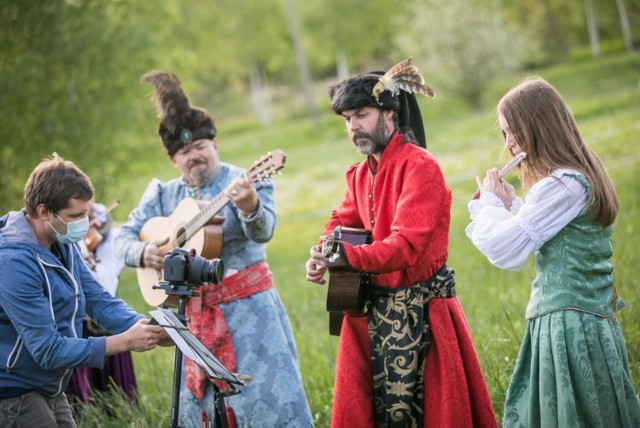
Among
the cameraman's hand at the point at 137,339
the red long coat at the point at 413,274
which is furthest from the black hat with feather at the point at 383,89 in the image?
→ the cameraman's hand at the point at 137,339

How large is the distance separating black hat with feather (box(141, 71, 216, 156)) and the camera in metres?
1.33

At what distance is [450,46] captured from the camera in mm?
31234

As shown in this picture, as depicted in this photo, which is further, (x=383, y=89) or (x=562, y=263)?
(x=383, y=89)

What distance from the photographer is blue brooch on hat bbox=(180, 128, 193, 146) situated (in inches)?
176

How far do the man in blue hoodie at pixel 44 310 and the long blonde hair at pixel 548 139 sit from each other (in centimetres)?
184

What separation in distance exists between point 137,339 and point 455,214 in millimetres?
10258

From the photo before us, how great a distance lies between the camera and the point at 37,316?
3381mm

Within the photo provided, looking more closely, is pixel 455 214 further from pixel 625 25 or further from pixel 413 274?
pixel 625 25

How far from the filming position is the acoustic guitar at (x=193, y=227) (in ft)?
13.6

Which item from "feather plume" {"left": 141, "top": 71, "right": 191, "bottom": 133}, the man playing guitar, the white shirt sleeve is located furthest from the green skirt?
the white shirt sleeve

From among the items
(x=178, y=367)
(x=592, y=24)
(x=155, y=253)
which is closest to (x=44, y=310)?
(x=178, y=367)

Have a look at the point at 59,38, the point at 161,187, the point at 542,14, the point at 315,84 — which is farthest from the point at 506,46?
the point at 161,187

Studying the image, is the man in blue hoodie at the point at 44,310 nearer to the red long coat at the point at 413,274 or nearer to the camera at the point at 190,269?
the camera at the point at 190,269

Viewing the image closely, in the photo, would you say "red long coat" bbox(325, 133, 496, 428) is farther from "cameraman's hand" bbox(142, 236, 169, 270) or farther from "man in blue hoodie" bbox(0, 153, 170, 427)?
"cameraman's hand" bbox(142, 236, 169, 270)
